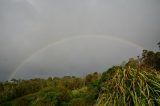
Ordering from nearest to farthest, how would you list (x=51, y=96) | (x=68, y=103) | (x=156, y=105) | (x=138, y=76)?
(x=156, y=105) < (x=138, y=76) < (x=51, y=96) < (x=68, y=103)

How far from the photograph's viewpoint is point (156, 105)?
18.7ft

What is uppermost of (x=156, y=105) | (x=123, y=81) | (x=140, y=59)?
(x=140, y=59)

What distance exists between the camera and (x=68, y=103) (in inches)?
2709

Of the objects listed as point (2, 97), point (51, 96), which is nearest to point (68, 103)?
point (51, 96)

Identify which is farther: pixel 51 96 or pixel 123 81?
pixel 51 96

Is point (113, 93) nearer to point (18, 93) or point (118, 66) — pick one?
point (118, 66)

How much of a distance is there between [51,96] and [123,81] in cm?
5884

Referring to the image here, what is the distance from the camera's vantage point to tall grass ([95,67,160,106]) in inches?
227

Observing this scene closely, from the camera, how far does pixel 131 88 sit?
6035 mm

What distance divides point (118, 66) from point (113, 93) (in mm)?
698

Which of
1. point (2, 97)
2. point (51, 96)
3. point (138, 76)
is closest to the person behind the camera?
point (138, 76)

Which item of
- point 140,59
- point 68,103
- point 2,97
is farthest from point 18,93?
point 140,59

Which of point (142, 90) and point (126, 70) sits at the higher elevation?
point (126, 70)

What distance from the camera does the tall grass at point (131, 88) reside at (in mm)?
5777
